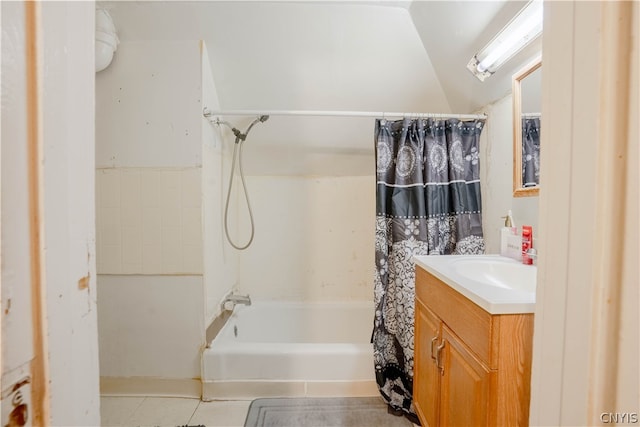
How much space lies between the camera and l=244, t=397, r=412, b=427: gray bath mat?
1455 millimetres

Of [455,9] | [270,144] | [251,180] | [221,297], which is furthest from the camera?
[251,180]

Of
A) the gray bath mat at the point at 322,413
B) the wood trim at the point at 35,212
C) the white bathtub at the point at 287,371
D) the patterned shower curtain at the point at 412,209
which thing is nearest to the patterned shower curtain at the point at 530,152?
A: the patterned shower curtain at the point at 412,209

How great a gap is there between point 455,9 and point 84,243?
5.60 ft

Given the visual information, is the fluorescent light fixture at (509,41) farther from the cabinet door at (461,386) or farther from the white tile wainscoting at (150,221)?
the white tile wainscoting at (150,221)

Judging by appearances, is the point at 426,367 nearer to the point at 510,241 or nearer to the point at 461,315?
the point at 461,315

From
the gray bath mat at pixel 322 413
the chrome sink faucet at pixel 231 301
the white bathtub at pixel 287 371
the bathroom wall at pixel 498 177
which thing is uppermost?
the bathroom wall at pixel 498 177

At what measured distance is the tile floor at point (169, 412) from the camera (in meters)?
1.49

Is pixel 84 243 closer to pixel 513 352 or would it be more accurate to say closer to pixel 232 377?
pixel 513 352

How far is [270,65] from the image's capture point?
1743 mm

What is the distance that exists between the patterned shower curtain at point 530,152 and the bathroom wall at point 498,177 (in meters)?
0.09

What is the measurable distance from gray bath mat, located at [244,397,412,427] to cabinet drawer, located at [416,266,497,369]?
2.51ft

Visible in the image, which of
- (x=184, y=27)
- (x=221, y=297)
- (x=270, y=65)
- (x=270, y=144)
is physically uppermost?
(x=184, y=27)

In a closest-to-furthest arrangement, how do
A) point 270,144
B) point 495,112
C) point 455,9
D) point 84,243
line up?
point 84,243 → point 455,9 → point 495,112 → point 270,144

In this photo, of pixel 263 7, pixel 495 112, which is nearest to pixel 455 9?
pixel 495 112
